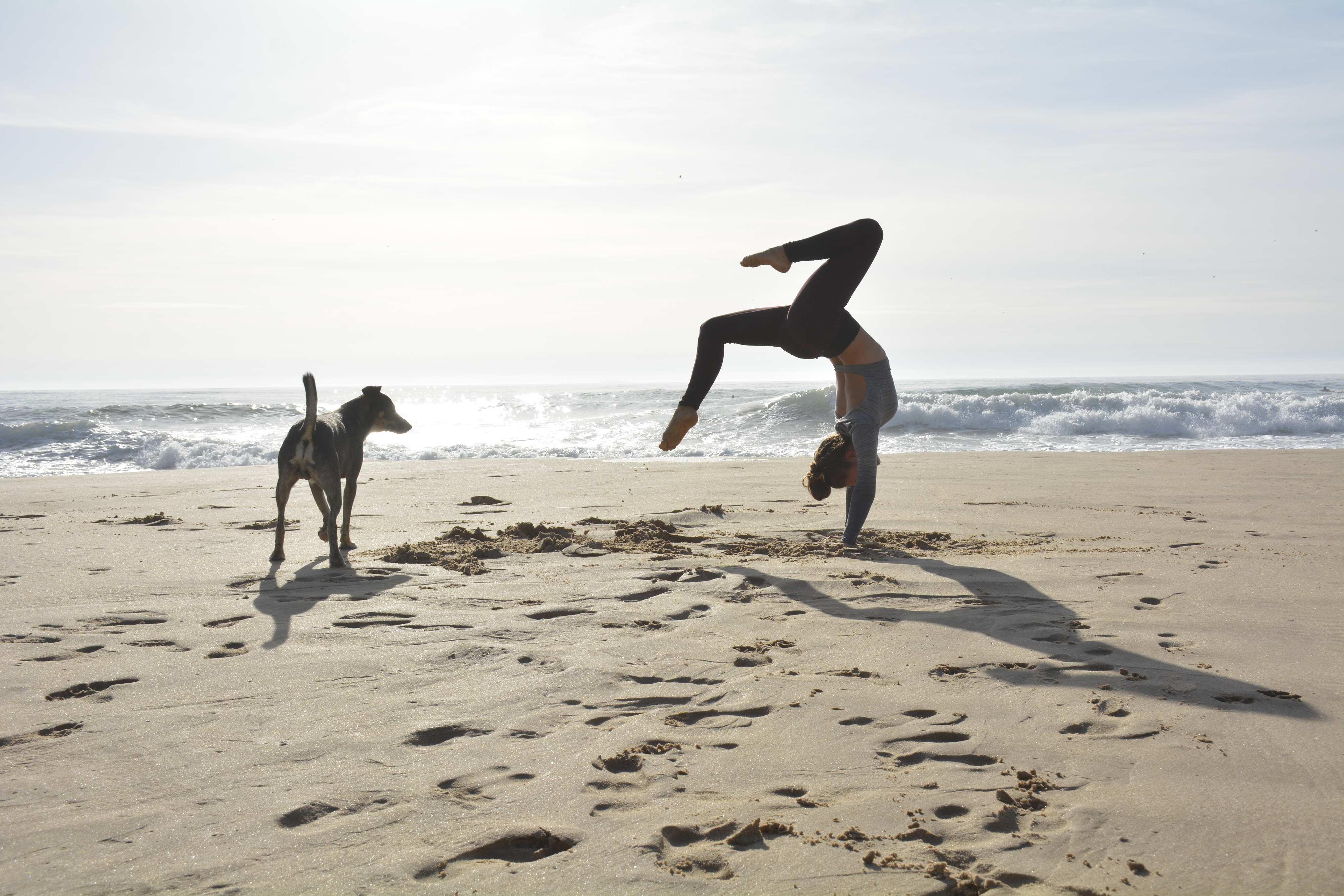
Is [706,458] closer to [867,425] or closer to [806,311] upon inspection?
[867,425]

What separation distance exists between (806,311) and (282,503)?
338cm

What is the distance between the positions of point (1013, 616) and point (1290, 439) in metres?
15.0

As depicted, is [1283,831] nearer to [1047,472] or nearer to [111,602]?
[111,602]

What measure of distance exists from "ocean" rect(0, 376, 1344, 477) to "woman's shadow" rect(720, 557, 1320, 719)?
31.1 ft

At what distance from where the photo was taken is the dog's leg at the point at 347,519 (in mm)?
5352

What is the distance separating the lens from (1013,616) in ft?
11.4

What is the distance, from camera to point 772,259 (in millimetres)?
3859

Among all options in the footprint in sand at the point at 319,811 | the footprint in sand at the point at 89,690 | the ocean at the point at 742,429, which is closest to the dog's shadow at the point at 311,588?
the footprint in sand at the point at 89,690

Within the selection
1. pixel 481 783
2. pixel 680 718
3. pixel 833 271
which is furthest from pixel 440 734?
pixel 833 271

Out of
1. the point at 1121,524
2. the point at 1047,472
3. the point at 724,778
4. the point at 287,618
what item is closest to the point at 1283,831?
the point at 724,778

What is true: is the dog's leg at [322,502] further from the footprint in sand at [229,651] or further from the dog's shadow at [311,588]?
the footprint in sand at [229,651]

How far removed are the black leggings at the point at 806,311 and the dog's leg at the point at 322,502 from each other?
2407 mm

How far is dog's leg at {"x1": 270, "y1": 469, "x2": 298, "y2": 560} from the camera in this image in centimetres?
492

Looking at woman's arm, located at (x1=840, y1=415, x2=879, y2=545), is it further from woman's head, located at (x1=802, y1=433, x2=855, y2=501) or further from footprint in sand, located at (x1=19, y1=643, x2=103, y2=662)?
footprint in sand, located at (x1=19, y1=643, x2=103, y2=662)
